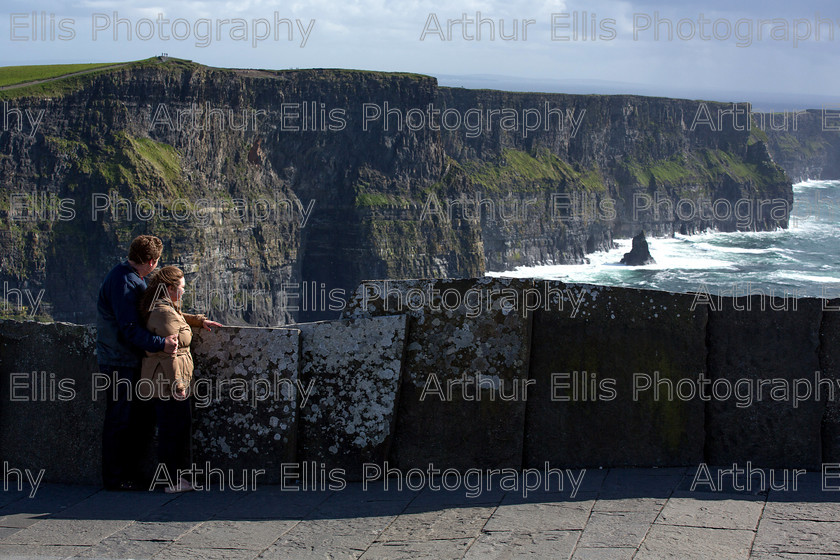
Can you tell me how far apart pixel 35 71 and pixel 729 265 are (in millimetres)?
94405

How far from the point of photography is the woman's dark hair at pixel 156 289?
Answer: 6.63m

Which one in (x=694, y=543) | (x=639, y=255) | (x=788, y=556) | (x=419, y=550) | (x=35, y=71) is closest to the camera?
(x=788, y=556)

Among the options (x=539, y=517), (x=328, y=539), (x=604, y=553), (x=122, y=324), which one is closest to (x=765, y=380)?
(x=539, y=517)

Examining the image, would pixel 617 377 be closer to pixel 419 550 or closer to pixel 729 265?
pixel 419 550

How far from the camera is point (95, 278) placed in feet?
259

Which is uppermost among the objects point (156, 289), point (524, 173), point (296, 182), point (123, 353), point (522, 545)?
point (524, 173)

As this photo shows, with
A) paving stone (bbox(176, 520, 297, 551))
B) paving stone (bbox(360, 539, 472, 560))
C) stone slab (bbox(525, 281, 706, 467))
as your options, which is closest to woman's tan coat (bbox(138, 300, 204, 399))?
paving stone (bbox(176, 520, 297, 551))

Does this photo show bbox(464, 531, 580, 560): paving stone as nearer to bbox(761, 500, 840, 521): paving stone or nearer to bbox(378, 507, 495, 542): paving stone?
bbox(378, 507, 495, 542): paving stone

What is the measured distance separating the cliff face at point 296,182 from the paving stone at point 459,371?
66736 mm

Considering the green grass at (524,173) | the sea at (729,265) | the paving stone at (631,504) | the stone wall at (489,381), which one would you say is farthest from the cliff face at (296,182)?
the paving stone at (631,504)

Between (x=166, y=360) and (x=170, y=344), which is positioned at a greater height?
(x=170, y=344)

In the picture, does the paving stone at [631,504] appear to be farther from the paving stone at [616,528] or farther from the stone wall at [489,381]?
the stone wall at [489,381]

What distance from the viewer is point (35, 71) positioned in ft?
273

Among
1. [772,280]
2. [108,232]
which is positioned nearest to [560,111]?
[772,280]
